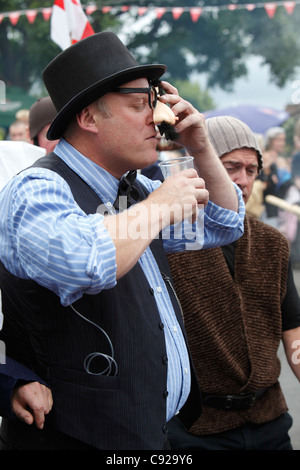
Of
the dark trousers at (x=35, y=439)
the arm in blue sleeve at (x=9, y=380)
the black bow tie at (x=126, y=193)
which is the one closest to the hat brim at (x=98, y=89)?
the black bow tie at (x=126, y=193)

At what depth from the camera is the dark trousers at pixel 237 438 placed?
8.62 ft

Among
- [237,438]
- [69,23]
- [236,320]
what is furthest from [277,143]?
[237,438]

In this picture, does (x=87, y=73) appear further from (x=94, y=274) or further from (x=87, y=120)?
(x=94, y=274)

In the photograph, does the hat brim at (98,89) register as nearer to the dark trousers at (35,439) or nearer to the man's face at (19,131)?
the dark trousers at (35,439)

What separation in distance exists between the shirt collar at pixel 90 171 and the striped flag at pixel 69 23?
255 centimetres

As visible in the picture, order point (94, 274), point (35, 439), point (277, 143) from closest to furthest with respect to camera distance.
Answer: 1. point (94, 274)
2. point (35, 439)
3. point (277, 143)

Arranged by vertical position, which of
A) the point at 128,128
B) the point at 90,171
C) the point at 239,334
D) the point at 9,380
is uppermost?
the point at 128,128

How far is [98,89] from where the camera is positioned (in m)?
1.91

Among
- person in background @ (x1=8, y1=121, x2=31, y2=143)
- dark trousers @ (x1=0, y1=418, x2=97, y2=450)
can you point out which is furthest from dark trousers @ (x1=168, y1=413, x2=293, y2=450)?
person in background @ (x1=8, y1=121, x2=31, y2=143)

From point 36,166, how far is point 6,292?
0.38 metres

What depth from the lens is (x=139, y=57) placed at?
108 feet

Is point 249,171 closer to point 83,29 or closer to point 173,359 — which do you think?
point 173,359

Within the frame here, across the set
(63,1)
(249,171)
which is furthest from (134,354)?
(63,1)

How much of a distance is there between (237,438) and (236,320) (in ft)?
1.56
